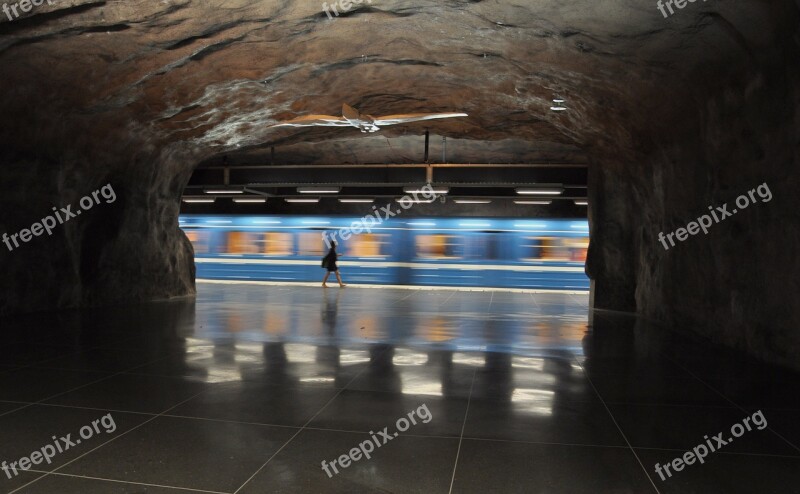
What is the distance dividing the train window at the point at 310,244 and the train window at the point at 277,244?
1.20ft

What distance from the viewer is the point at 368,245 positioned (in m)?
17.0

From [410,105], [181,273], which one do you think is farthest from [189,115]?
[181,273]

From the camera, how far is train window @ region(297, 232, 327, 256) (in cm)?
1709

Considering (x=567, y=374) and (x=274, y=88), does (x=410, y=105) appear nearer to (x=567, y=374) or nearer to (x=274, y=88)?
(x=274, y=88)

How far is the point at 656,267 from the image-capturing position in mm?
9484

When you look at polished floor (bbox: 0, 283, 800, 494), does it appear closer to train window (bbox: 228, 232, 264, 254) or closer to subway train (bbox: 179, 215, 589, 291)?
subway train (bbox: 179, 215, 589, 291)

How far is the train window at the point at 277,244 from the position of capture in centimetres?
1728
